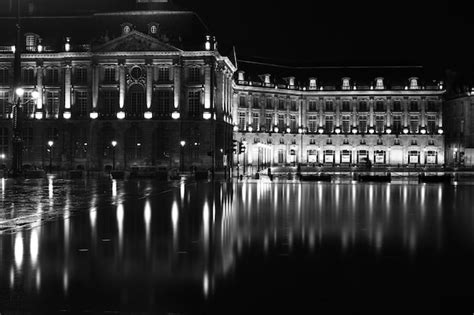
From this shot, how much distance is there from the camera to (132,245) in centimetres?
1834

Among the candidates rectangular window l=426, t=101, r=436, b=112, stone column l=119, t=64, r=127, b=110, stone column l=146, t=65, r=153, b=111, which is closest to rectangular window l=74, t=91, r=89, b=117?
stone column l=119, t=64, r=127, b=110

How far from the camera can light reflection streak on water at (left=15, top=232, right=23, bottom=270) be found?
15.4m

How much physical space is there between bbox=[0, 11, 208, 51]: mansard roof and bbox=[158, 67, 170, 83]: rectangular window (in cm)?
379

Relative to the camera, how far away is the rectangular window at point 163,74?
95.4m

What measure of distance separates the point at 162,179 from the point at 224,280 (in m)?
51.1

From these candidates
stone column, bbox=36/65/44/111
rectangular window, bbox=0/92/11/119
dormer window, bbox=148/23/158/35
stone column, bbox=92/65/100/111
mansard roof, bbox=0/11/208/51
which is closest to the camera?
dormer window, bbox=148/23/158/35

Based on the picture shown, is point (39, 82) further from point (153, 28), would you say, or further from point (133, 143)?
point (153, 28)

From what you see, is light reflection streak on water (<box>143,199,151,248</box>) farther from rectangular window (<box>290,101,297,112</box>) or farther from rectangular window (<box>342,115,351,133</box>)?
rectangular window (<box>342,115,351,133</box>)

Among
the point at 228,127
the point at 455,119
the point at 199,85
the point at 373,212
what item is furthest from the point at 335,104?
the point at 373,212

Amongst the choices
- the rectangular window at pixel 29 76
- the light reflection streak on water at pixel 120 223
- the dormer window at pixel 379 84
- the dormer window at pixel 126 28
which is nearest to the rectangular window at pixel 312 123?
the dormer window at pixel 379 84

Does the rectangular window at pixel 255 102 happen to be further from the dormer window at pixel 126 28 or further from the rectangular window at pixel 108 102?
the dormer window at pixel 126 28

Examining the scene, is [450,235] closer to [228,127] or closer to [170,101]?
[170,101]

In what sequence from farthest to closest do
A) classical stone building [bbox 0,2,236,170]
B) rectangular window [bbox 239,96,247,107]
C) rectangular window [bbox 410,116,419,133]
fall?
1. rectangular window [bbox 410,116,419,133]
2. rectangular window [bbox 239,96,247,107]
3. classical stone building [bbox 0,2,236,170]

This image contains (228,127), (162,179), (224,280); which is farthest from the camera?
(228,127)
